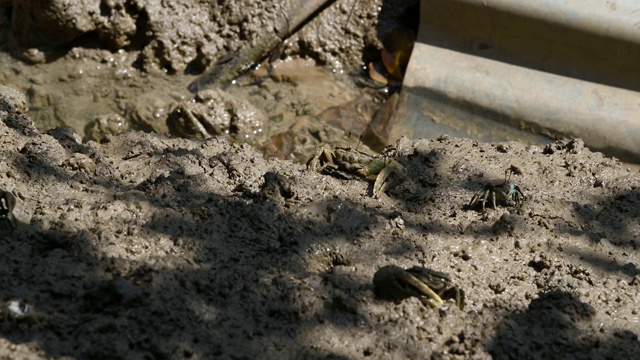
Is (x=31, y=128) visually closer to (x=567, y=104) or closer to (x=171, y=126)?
(x=171, y=126)

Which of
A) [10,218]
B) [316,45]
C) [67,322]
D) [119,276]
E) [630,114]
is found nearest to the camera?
[67,322]

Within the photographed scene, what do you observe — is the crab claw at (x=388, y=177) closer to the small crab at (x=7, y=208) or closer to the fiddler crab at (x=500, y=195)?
the fiddler crab at (x=500, y=195)

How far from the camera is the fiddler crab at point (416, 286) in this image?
328 cm

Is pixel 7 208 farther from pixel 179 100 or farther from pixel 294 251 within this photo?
pixel 179 100

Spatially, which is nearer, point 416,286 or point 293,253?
point 416,286

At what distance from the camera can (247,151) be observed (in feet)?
14.2

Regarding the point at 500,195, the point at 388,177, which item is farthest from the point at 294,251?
the point at 500,195

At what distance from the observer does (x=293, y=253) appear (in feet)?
11.6

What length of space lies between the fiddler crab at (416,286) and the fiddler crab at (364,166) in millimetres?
831

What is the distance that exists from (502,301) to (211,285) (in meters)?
1.07

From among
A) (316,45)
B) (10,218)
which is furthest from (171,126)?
(10,218)

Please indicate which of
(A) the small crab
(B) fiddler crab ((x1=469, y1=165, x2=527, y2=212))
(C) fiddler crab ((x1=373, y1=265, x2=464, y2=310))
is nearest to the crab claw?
(B) fiddler crab ((x1=469, y1=165, x2=527, y2=212))

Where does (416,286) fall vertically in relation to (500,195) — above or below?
below

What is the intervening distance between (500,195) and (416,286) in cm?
92
